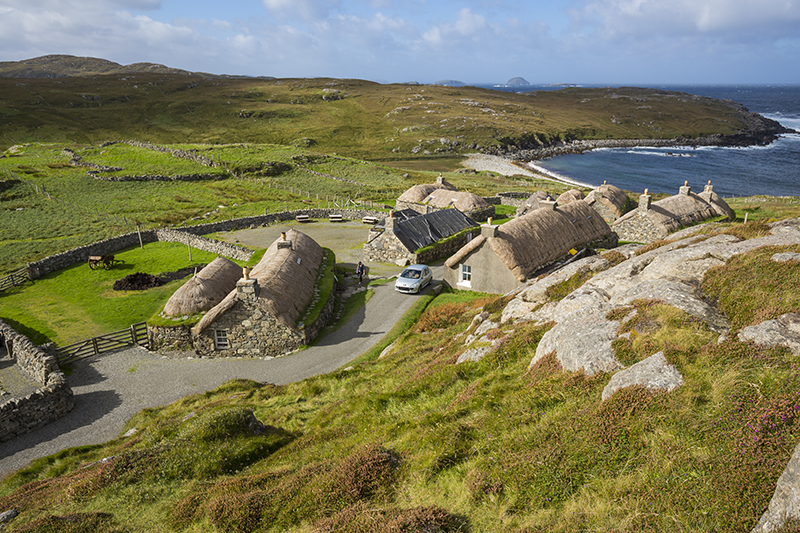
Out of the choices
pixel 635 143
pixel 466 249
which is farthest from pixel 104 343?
pixel 635 143

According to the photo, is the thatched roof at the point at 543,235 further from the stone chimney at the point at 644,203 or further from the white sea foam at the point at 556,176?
the white sea foam at the point at 556,176

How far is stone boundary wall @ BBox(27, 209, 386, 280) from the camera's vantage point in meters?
38.1

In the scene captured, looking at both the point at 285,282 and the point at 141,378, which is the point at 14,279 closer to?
the point at 141,378

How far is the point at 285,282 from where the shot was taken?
2683cm

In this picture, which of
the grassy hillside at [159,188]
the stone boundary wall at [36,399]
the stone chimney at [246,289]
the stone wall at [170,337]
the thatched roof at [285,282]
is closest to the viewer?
the stone boundary wall at [36,399]

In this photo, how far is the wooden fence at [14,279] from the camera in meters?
34.3

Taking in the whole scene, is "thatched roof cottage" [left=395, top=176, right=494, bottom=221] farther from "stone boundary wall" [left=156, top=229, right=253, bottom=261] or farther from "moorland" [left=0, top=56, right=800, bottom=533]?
"moorland" [left=0, top=56, right=800, bottom=533]

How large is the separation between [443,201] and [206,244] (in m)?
28.7

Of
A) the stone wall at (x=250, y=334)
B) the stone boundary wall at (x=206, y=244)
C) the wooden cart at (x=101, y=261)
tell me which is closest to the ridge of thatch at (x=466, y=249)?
the stone wall at (x=250, y=334)

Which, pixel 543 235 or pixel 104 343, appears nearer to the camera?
pixel 104 343

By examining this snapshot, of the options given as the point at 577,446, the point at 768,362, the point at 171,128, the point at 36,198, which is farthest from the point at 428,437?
the point at 171,128

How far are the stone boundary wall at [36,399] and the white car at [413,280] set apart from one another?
790 inches

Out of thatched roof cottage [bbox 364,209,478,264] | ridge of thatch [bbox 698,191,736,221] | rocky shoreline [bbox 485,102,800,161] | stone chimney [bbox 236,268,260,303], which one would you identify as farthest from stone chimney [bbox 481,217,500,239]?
rocky shoreline [bbox 485,102,800,161]

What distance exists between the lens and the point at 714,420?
749 centimetres
